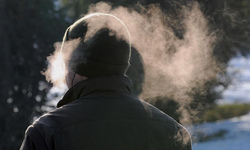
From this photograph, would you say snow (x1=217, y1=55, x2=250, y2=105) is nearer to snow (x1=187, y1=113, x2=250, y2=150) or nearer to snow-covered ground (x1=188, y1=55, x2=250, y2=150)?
snow-covered ground (x1=188, y1=55, x2=250, y2=150)

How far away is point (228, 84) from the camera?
7344 mm

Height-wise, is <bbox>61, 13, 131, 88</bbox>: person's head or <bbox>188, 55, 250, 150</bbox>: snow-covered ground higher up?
<bbox>61, 13, 131, 88</bbox>: person's head

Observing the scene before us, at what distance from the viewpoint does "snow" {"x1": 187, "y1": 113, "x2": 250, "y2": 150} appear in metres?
8.78

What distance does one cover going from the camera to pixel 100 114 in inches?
66.7

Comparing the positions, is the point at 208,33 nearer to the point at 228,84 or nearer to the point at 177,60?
the point at 177,60

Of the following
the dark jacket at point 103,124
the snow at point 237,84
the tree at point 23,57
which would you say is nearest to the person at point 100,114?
the dark jacket at point 103,124

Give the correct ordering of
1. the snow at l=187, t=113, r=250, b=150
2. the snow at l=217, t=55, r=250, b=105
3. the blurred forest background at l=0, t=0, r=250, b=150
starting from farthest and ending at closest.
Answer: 1. the snow at l=187, t=113, r=250, b=150
2. the snow at l=217, t=55, r=250, b=105
3. the blurred forest background at l=0, t=0, r=250, b=150

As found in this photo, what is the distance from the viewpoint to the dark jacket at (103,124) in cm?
160

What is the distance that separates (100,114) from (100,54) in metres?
0.31

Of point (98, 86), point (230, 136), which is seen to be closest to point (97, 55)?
point (98, 86)

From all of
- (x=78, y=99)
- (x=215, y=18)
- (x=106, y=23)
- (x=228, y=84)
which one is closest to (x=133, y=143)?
(x=78, y=99)

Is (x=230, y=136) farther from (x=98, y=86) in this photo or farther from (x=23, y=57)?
(x=98, y=86)

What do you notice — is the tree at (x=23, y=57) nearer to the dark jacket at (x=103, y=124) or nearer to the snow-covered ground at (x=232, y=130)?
the snow-covered ground at (x=232, y=130)

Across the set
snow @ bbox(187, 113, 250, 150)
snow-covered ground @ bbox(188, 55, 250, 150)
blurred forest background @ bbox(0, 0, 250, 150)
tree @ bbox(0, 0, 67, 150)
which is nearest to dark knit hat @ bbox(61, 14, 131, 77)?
blurred forest background @ bbox(0, 0, 250, 150)
